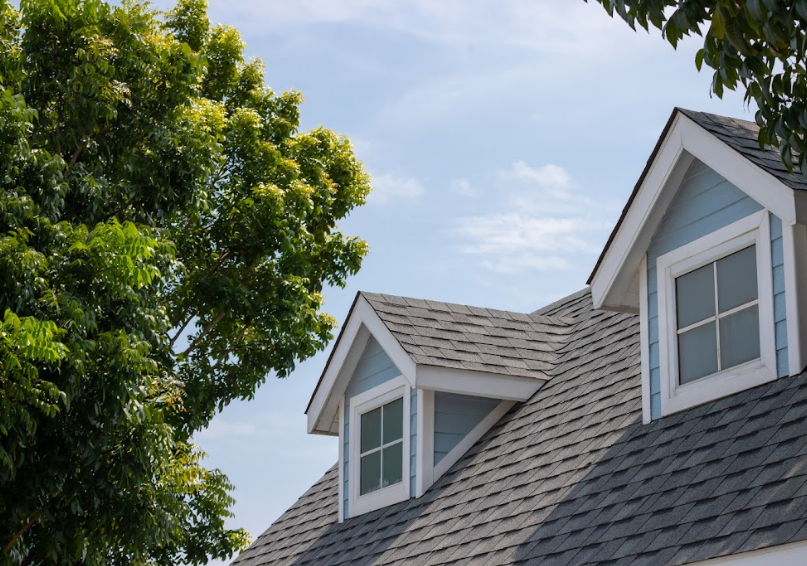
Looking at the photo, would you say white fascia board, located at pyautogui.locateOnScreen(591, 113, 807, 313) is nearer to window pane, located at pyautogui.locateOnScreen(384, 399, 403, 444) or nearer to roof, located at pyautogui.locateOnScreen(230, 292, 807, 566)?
roof, located at pyautogui.locateOnScreen(230, 292, 807, 566)

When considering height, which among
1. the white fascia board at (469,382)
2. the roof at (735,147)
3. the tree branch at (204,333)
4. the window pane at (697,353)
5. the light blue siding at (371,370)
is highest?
the tree branch at (204,333)

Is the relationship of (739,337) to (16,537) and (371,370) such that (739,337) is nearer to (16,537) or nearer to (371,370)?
(371,370)

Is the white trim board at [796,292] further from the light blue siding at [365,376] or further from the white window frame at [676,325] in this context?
the light blue siding at [365,376]

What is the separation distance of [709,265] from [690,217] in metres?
0.41

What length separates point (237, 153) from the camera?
773 inches

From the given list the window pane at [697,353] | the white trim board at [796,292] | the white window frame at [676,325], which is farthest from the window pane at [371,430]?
the white trim board at [796,292]

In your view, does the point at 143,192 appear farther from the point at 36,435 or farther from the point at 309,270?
the point at 309,270

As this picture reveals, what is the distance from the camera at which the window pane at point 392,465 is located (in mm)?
10438

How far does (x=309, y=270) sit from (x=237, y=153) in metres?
2.39

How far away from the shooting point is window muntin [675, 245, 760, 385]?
7.25 metres

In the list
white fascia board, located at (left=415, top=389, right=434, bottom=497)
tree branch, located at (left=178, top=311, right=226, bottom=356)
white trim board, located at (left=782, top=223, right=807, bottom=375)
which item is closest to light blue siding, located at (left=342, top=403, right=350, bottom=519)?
white fascia board, located at (left=415, top=389, right=434, bottom=497)

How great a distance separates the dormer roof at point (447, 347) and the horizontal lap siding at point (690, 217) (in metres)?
2.21

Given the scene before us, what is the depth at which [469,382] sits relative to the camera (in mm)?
9922

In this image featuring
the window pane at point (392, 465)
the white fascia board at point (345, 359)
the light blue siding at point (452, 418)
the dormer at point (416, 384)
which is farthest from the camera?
the white fascia board at point (345, 359)
